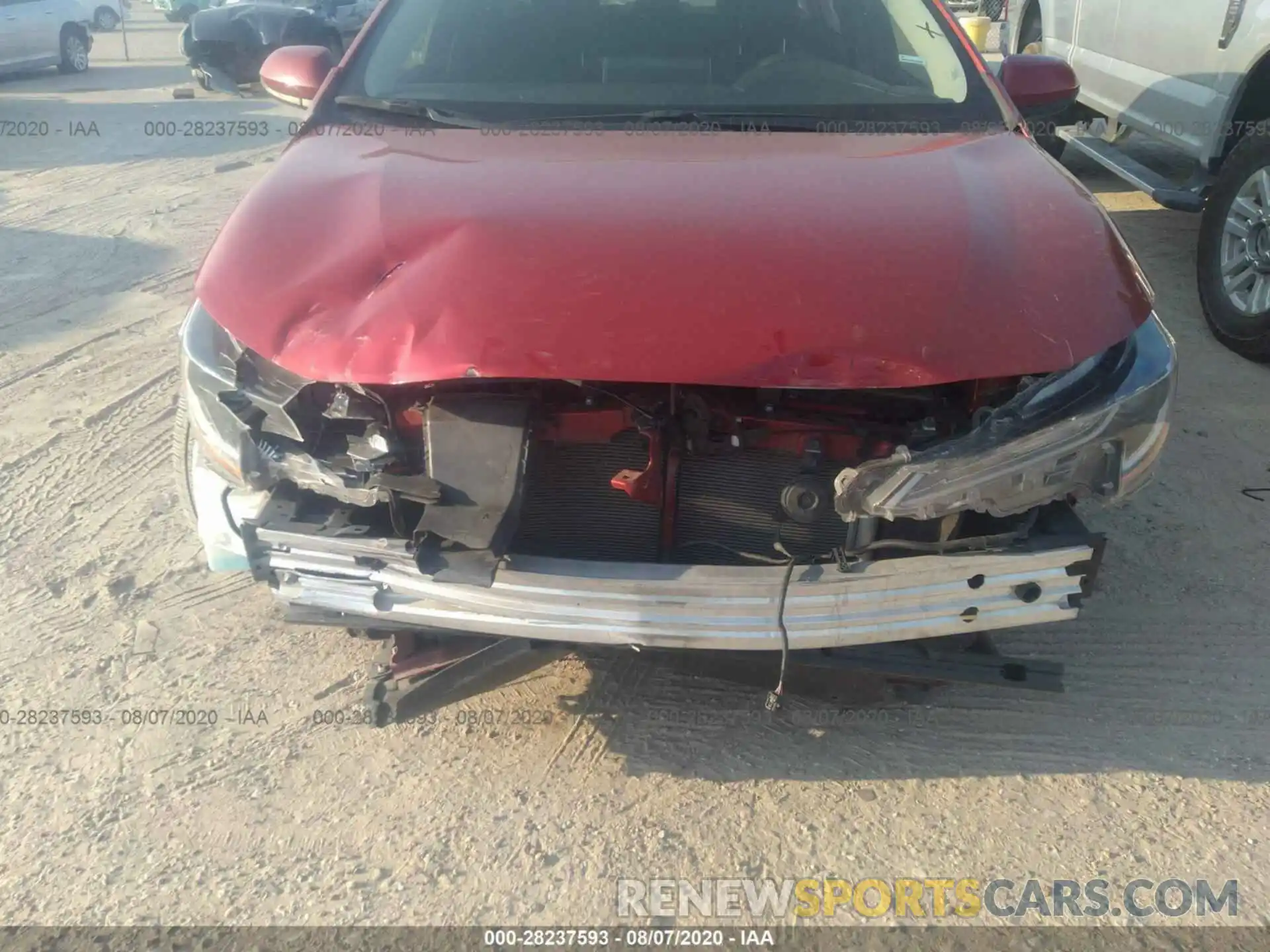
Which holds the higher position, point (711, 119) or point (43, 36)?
point (711, 119)

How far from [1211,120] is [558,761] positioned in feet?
14.9

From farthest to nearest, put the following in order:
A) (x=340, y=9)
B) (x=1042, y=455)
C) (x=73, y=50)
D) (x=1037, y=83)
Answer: (x=73, y=50), (x=340, y=9), (x=1037, y=83), (x=1042, y=455)

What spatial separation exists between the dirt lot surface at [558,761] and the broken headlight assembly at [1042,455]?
27 centimetres

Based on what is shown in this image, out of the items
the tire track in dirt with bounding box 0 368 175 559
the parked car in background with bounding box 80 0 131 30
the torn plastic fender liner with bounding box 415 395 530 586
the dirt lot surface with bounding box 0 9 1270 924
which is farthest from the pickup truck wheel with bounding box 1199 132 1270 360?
the parked car in background with bounding box 80 0 131 30

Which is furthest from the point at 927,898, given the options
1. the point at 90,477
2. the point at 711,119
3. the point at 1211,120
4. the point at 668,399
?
the point at 1211,120

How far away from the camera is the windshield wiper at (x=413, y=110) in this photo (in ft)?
9.26

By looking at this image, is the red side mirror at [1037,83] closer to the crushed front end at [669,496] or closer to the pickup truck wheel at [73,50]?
the crushed front end at [669,496]

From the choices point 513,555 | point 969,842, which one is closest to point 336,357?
point 513,555

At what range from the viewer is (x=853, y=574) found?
2.02 metres

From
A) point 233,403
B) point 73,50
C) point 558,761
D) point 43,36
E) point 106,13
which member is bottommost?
point 106,13

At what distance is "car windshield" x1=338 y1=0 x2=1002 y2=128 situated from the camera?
2896mm

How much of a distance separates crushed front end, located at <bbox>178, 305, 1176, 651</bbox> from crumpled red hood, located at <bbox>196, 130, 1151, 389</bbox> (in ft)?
0.50

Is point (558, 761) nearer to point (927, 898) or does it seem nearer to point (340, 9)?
point (927, 898)

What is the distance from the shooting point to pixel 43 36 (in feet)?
45.6
